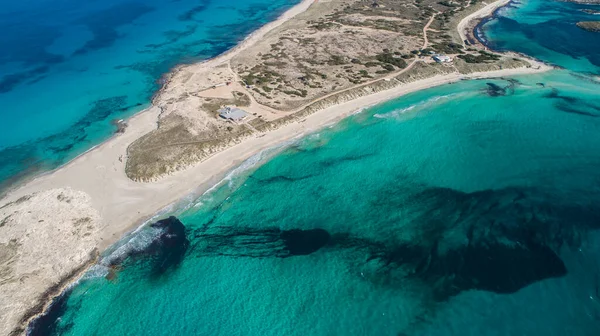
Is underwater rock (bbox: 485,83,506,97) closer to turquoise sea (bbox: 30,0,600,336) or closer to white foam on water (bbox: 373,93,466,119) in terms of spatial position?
white foam on water (bbox: 373,93,466,119)

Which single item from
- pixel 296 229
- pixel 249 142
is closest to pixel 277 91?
pixel 249 142

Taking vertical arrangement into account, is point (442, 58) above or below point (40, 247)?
above

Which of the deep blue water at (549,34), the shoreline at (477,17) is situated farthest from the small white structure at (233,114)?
the deep blue water at (549,34)

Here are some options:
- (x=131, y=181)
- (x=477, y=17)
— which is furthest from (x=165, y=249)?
(x=477, y=17)

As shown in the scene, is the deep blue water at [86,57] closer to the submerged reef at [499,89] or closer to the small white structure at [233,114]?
the small white structure at [233,114]

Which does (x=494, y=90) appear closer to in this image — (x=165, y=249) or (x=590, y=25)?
(x=590, y=25)
